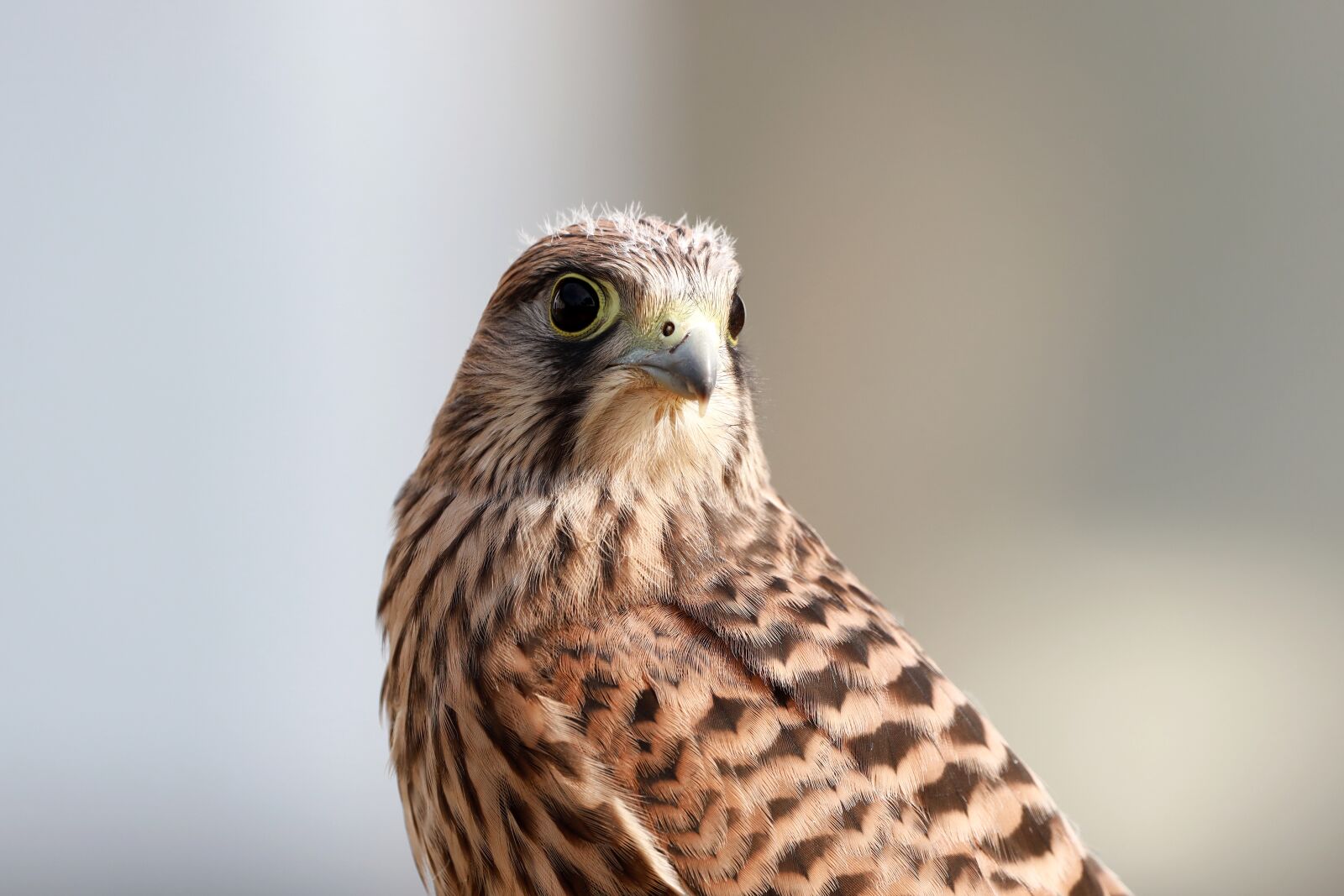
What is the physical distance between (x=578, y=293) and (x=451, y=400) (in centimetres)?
27

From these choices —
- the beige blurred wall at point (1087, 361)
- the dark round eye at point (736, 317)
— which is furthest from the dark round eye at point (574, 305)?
the beige blurred wall at point (1087, 361)

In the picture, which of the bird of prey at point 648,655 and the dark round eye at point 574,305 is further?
the dark round eye at point 574,305

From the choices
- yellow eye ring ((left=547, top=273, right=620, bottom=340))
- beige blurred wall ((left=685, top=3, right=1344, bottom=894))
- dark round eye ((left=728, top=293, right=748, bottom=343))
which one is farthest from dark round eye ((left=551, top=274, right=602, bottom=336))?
beige blurred wall ((left=685, top=3, right=1344, bottom=894))

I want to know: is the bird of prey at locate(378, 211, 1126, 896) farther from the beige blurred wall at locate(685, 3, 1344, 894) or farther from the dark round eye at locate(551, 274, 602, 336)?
the beige blurred wall at locate(685, 3, 1344, 894)

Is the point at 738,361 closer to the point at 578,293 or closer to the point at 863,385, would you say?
the point at 578,293

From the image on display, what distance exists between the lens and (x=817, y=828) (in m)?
1.09

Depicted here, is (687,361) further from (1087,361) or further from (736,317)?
(1087,361)

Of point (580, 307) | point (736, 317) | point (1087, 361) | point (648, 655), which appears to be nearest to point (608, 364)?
point (580, 307)

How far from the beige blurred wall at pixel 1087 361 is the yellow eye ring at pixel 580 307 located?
7.19ft

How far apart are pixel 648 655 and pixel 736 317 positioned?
0.45 meters

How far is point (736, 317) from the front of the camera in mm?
1416

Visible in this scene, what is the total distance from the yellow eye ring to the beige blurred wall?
219 centimetres

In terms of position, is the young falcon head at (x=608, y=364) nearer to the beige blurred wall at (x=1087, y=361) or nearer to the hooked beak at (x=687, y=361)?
the hooked beak at (x=687, y=361)

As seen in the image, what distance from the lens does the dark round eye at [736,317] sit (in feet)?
4.59
